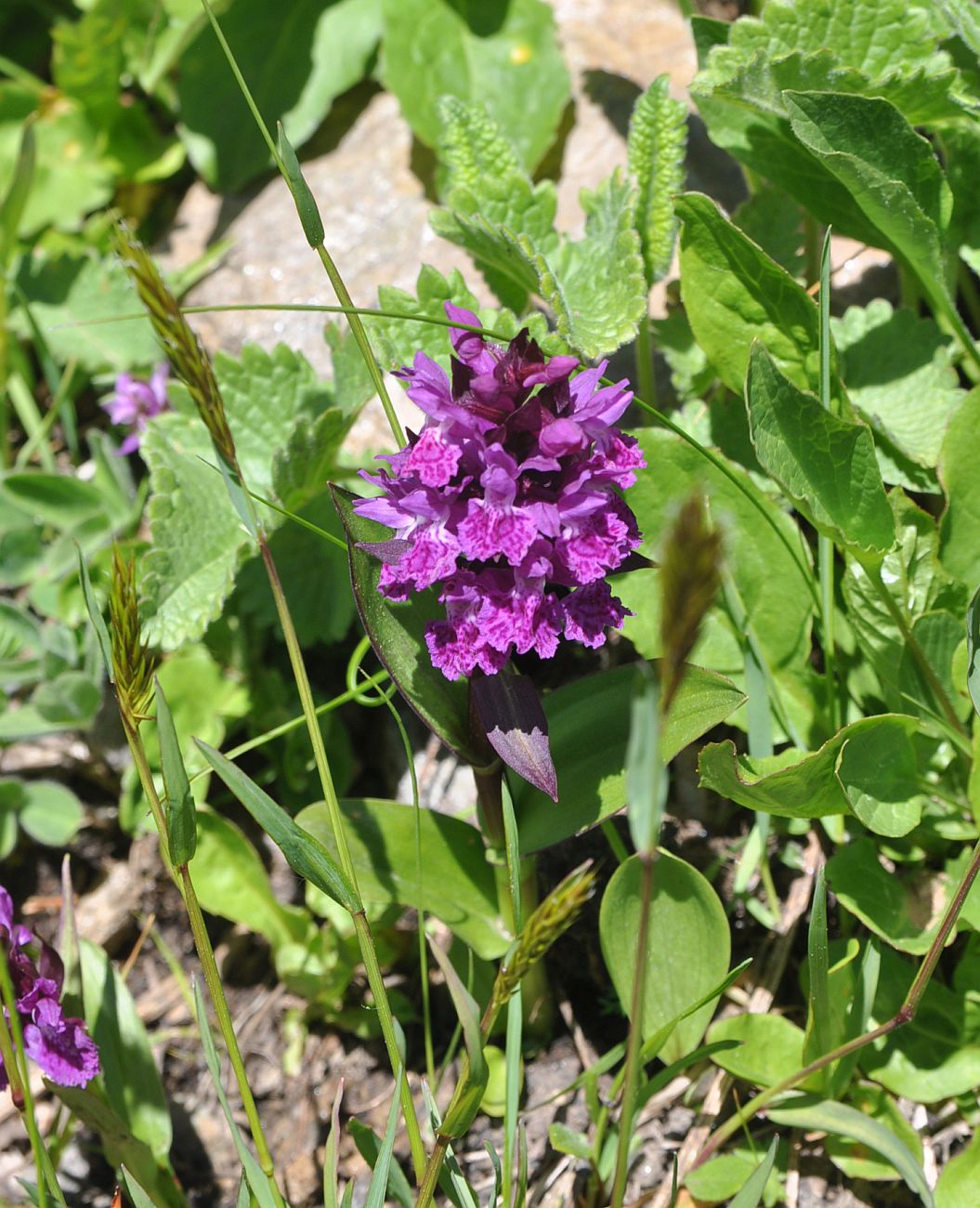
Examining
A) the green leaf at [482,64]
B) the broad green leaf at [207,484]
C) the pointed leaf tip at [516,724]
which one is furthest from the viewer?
the green leaf at [482,64]

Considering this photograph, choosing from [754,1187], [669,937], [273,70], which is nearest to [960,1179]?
[754,1187]

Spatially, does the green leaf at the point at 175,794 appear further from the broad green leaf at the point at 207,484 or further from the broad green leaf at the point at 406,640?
the broad green leaf at the point at 207,484

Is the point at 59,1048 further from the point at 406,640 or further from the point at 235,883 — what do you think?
the point at 406,640

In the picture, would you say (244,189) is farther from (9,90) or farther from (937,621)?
(937,621)

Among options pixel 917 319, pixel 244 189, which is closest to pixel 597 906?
pixel 917 319

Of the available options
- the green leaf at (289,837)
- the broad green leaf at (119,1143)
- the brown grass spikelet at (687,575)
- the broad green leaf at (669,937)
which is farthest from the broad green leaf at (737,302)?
the broad green leaf at (119,1143)
